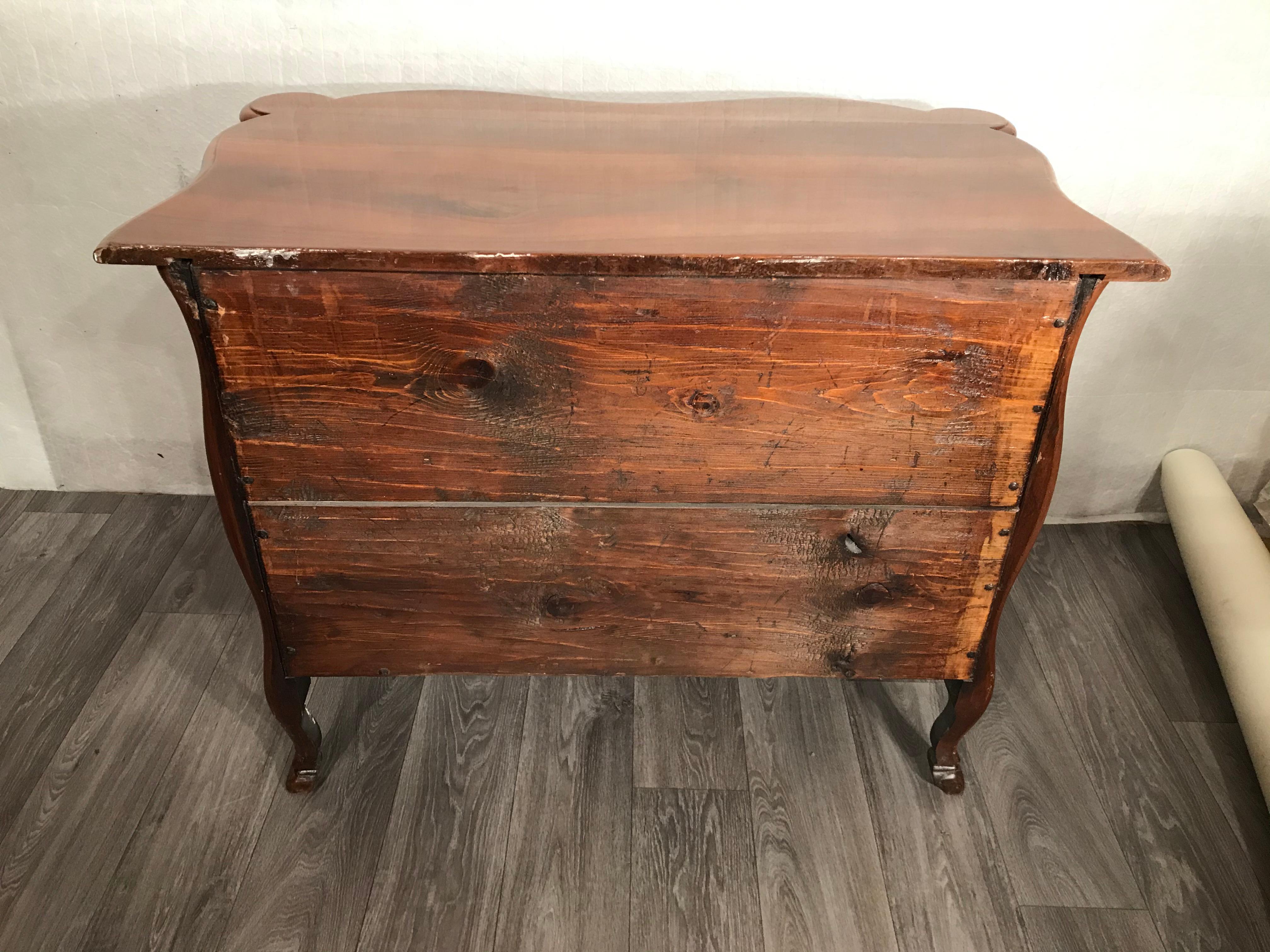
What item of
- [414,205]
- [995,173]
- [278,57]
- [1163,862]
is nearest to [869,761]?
[1163,862]

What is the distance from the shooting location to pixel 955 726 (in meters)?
1.04

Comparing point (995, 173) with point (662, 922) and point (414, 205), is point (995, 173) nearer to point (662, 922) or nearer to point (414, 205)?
point (414, 205)

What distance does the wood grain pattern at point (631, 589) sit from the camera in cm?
86

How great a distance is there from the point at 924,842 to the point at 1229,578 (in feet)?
1.93

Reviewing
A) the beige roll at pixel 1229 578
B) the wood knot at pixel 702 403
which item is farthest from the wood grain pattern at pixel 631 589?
the beige roll at pixel 1229 578

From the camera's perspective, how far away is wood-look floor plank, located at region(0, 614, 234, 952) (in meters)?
0.96

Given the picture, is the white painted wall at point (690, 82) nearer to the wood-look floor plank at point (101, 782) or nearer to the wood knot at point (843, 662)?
the wood-look floor plank at point (101, 782)

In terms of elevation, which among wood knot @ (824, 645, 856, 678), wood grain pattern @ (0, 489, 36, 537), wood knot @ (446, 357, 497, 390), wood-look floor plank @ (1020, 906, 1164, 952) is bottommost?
wood-look floor plank @ (1020, 906, 1164, 952)

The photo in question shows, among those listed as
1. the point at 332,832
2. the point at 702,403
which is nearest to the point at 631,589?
the point at 702,403

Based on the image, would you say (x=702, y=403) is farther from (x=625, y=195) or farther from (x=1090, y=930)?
(x=1090, y=930)

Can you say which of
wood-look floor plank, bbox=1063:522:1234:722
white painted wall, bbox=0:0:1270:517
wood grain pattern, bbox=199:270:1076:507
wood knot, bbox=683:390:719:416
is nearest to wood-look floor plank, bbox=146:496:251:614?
white painted wall, bbox=0:0:1270:517

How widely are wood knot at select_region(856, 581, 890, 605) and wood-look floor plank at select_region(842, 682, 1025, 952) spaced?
0.32 m

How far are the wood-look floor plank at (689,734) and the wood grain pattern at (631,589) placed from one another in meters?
0.21

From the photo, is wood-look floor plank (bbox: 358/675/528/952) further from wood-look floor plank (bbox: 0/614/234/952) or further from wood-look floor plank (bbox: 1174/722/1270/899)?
wood-look floor plank (bbox: 1174/722/1270/899)
